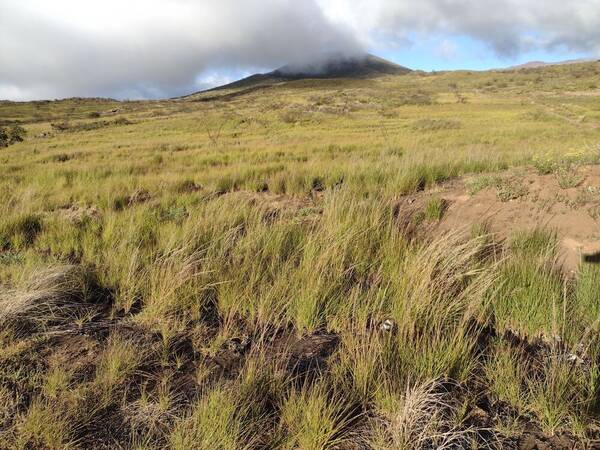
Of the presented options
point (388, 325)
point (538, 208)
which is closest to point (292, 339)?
point (388, 325)

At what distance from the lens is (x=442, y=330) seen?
268 centimetres

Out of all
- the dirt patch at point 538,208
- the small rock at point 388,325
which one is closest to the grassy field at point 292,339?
the small rock at point 388,325

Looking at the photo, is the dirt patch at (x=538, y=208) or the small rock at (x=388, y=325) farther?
the dirt patch at (x=538, y=208)

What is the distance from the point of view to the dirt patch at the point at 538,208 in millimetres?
4367

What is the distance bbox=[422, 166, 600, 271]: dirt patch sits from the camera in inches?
172

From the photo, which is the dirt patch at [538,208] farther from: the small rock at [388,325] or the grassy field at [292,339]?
the small rock at [388,325]

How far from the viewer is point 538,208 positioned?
16.8 ft

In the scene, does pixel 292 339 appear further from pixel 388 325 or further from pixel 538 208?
pixel 538 208

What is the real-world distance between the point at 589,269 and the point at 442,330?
1633mm

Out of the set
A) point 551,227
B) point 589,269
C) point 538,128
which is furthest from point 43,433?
point 538,128

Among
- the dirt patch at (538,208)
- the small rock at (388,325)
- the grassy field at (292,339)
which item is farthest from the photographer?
the dirt patch at (538,208)

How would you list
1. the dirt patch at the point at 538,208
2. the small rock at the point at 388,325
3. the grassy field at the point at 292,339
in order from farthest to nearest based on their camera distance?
the dirt patch at the point at 538,208 < the small rock at the point at 388,325 < the grassy field at the point at 292,339

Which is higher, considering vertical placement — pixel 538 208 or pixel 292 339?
pixel 538 208

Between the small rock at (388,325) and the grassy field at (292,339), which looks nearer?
the grassy field at (292,339)
